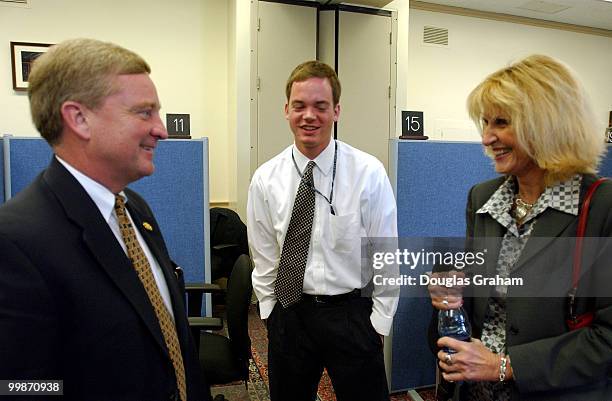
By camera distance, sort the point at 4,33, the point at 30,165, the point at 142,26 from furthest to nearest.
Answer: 1. the point at 142,26
2. the point at 4,33
3. the point at 30,165

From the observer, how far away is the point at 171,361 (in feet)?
3.12

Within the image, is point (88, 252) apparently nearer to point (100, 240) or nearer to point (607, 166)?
point (100, 240)

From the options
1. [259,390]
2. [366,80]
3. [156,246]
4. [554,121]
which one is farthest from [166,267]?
[366,80]

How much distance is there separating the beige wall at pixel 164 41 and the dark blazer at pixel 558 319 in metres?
3.44

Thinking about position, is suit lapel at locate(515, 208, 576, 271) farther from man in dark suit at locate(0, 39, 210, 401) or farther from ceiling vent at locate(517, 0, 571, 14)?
ceiling vent at locate(517, 0, 571, 14)

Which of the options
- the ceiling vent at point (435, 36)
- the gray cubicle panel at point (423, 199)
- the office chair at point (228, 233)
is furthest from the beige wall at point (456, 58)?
the gray cubicle panel at point (423, 199)

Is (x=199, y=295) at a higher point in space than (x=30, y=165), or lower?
lower

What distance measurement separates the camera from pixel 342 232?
57.1 inches

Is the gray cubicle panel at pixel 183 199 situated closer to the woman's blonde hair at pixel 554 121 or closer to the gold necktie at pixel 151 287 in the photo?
the gold necktie at pixel 151 287

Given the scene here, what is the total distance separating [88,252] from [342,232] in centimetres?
Result: 81

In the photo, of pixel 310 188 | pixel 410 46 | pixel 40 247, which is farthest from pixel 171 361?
pixel 410 46

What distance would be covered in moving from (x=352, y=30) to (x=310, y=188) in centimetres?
257

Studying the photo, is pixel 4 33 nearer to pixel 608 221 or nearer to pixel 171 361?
pixel 171 361

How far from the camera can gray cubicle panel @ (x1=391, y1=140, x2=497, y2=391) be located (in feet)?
6.91
